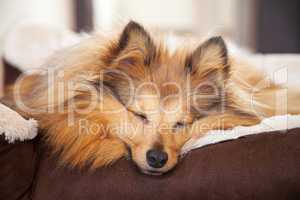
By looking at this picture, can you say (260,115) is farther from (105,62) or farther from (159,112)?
(105,62)

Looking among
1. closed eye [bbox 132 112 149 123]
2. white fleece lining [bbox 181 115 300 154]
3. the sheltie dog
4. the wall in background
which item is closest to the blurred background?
the wall in background

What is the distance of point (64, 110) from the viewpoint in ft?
4.66

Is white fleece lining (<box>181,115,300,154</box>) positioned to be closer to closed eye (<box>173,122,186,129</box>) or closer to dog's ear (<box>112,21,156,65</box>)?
closed eye (<box>173,122,186,129</box>)

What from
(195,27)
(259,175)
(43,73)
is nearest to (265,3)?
(195,27)

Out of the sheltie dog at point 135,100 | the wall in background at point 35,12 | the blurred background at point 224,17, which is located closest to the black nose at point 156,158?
the sheltie dog at point 135,100

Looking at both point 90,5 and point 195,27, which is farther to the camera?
point 195,27

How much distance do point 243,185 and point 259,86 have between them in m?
0.69

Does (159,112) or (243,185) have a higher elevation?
(159,112)

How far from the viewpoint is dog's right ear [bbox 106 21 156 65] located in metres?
1.41

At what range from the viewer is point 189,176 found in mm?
1175

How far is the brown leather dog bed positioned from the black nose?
2.0 inches

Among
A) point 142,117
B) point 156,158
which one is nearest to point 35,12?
point 142,117

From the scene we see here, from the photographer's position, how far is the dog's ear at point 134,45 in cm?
141

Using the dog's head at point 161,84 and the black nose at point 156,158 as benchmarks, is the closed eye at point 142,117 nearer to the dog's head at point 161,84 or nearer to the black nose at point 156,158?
the dog's head at point 161,84
